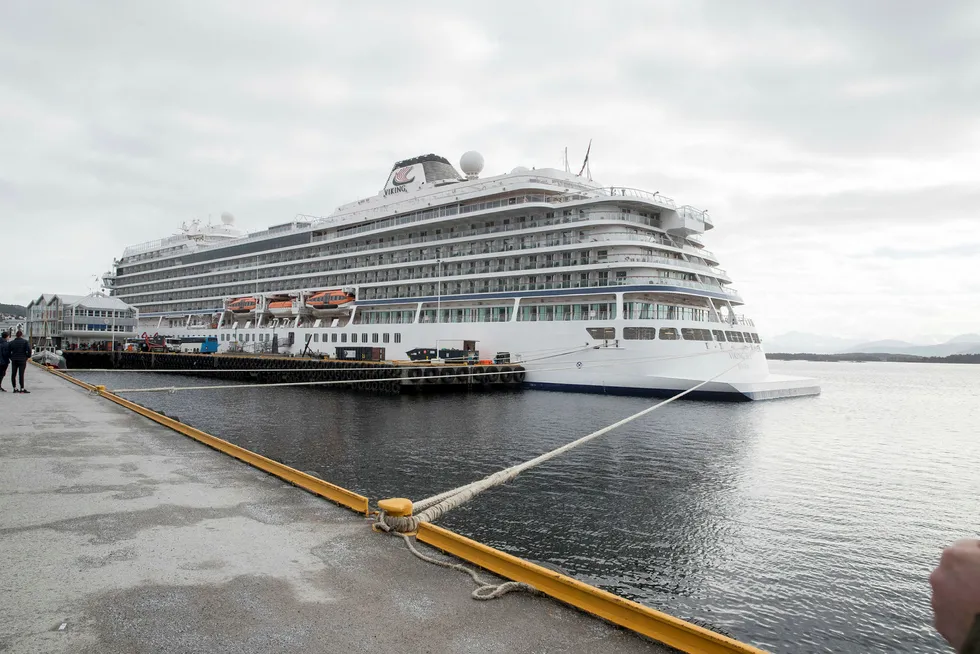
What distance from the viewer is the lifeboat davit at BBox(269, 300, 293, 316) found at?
185 feet

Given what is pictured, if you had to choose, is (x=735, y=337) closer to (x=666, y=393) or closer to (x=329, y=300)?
(x=666, y=393)

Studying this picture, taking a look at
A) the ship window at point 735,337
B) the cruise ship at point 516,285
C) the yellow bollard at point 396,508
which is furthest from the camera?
the ship window at point 735,337

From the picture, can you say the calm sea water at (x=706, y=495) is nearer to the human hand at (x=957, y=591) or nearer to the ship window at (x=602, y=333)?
the human hand at (x=957, y=591)

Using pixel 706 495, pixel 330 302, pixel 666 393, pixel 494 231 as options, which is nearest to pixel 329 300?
pixel 330 302

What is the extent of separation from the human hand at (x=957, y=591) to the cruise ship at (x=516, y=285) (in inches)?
1242

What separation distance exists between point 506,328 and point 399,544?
33.9 meters

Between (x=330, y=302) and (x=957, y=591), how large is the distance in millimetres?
52963

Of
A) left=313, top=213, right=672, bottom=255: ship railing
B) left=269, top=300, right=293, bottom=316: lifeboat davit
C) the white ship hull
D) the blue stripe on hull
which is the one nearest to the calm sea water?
the blue stripe on hull

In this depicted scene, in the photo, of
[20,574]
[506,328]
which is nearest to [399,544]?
[20,574]

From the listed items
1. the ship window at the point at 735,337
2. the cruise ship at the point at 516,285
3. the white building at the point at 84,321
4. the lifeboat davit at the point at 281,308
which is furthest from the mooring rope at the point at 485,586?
the white building at the point at 84,321

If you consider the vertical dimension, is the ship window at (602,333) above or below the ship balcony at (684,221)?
below

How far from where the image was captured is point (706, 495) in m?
13.1

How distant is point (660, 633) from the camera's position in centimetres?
436

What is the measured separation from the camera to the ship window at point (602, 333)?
34.6 metres
